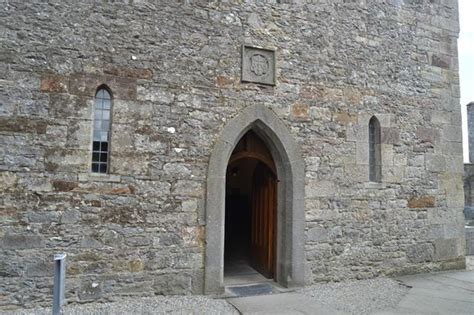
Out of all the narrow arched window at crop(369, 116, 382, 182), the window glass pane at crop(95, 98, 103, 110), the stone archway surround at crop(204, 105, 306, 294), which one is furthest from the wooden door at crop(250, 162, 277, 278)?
the window glass pane at crop(95, 98, 103, 110)

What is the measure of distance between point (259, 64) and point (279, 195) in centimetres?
205

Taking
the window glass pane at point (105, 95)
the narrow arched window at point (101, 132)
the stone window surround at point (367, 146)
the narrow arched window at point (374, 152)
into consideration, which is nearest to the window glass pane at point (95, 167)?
the narrow arched window at point (101, 132)

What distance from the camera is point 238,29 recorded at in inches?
222

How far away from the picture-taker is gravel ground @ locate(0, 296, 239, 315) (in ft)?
14.5

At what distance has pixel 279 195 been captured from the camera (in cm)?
596

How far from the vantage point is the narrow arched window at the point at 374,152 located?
6.52 meters

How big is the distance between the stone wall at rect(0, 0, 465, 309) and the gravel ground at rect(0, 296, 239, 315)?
0.47 feet

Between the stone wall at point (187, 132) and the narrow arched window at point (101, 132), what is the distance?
12cm

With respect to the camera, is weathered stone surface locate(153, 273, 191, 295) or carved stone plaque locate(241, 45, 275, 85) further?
carved stone plaque locate(241, 45, 275, 85)

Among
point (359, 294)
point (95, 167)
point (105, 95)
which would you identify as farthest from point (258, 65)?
point (359, 294)

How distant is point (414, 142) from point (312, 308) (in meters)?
3.76

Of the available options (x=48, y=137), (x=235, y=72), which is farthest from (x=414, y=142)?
(x=48, y=137)

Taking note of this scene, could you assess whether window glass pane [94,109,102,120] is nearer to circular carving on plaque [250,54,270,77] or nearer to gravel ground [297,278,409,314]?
circular carving on plaque [250,54,270,77]

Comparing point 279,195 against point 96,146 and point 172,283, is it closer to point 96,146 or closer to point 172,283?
point 172,283
